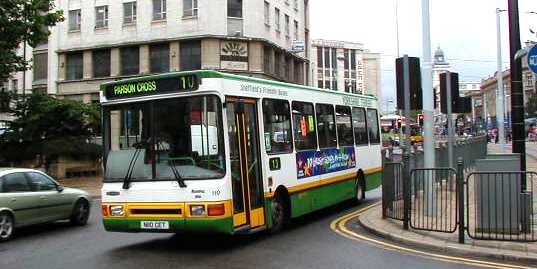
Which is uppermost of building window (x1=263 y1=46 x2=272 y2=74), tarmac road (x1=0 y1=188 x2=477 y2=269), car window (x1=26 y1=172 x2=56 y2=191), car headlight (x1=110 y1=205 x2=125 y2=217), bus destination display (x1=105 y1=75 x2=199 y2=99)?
building window (x1=263 y1=46 x2=272 y2=74)

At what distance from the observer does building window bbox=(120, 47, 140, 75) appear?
5453 centimetres

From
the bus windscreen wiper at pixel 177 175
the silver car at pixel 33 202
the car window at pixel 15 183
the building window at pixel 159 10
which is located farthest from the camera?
the building window at pixel 159 10

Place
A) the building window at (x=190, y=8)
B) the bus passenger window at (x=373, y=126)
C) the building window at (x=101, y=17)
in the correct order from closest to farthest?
the bus passenger window at (x=373, y=126) → the building window at (x=190, y=8) → the building window at (x=101, y=17)

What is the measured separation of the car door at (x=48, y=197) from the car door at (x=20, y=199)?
0.16 m

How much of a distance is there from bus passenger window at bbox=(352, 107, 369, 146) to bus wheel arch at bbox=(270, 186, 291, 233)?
454 cm

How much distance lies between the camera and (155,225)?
390 inches

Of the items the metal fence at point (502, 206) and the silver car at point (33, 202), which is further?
the silver car at point (33, 202)

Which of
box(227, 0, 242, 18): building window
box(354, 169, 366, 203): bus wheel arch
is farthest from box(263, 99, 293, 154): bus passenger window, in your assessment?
box(227, 0, 242, 18): building window

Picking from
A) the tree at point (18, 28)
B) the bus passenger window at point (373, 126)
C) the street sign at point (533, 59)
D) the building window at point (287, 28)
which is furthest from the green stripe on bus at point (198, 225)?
the building window at point (287, 28)

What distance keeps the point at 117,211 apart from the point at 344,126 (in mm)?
6777

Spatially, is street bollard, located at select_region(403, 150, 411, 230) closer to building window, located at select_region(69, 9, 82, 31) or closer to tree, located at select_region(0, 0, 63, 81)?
tree, located at select_region(0, 0, 63, 81)

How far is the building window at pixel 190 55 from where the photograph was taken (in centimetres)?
5194

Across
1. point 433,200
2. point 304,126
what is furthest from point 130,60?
point 433,200

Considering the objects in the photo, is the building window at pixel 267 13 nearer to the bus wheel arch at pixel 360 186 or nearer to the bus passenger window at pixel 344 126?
the bus wheel arch at pixel 360 186
